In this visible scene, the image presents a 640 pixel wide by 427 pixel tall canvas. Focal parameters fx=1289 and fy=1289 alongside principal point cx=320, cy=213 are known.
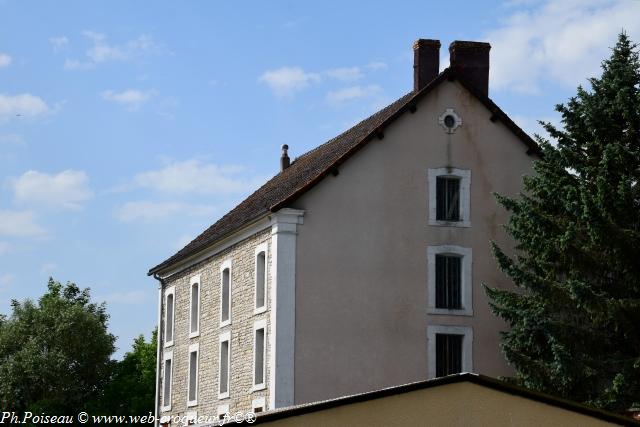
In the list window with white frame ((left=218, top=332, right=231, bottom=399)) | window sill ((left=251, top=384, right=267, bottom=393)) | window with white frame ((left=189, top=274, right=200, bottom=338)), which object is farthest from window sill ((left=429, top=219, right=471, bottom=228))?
window with white frame ((left=189, top=274, right=200, bottom=338))

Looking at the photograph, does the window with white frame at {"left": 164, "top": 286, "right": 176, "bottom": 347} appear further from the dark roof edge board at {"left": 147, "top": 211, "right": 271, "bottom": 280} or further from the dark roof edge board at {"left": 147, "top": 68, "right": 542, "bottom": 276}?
the dark roof edge board at {"left": 147, "top": 68, "right": 542, "bottom": 276}

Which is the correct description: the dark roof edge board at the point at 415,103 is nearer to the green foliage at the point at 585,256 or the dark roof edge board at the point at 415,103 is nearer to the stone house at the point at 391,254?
the stone house at the point at 391,254

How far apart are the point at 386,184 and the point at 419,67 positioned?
3.35 m

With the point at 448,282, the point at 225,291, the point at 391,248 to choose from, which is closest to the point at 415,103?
the point at 391,248

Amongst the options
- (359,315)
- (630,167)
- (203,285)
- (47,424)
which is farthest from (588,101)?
(47,424)

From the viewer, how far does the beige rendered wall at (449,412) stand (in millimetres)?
15617

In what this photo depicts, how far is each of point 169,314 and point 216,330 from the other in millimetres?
5937

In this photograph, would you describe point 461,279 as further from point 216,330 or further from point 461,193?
point 216,330

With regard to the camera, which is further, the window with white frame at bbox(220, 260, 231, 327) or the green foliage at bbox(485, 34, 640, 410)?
the window with white frame at bbox(220, 260, 231, 327)

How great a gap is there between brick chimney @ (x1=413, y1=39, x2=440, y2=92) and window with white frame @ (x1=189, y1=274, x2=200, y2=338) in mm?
9874

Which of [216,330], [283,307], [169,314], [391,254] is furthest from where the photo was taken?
[169,314]

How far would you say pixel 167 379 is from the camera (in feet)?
138

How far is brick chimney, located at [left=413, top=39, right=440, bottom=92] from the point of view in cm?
3344

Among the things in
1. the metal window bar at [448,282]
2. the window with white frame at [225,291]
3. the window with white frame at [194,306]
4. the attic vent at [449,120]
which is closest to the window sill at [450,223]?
the metal window bar at [448,282]
